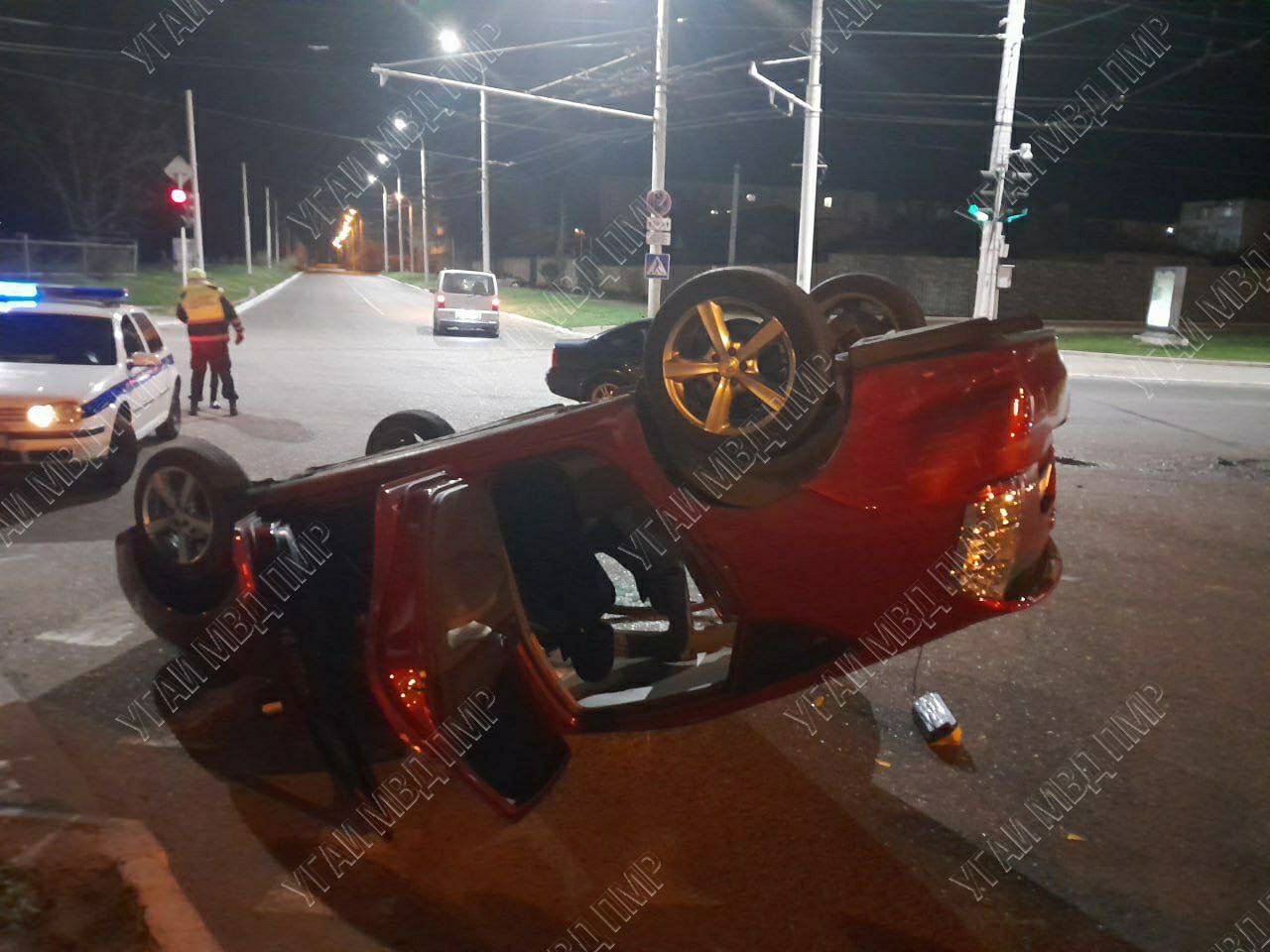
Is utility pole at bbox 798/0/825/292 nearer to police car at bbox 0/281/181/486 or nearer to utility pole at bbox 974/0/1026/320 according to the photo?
utility pole at bbox 974/0/1026/320

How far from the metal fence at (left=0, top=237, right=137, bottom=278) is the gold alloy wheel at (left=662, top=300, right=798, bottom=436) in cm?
4047

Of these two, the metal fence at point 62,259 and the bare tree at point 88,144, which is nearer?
the metal fence at point 62,259

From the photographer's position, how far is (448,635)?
304cm

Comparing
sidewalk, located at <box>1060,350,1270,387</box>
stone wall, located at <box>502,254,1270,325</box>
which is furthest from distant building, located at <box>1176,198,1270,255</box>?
sidewalk, located at <box>1060,350,1270,387</box>

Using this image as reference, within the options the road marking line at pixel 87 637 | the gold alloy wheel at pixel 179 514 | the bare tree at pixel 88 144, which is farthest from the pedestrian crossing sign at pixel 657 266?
the bare tree at pixel 88 144

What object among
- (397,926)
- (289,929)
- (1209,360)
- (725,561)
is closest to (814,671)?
(725,561)

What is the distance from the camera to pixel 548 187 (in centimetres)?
7119

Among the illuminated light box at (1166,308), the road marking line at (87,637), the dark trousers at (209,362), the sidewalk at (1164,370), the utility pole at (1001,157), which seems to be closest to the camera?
the road marking line at (87,637)

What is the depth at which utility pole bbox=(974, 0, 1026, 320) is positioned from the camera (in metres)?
16.7

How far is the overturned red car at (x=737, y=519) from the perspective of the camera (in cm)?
287

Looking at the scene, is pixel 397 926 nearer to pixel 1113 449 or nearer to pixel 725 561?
pixel 725 561

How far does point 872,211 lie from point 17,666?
206 feet

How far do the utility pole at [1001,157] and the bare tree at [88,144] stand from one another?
43.9 m

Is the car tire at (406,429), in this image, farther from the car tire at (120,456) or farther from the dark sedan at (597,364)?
the dark sedan at (597,364)
